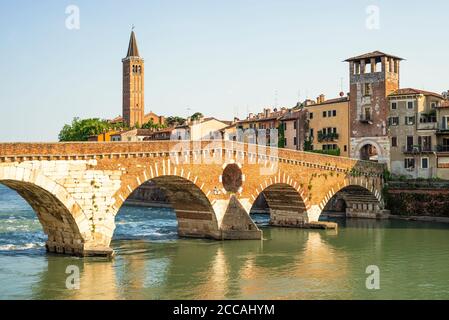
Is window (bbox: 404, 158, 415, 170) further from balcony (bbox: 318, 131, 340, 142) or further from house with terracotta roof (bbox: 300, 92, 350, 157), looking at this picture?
balcony (bbox: 318, 131, 340, 142)

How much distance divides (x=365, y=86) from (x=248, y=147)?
18165mm

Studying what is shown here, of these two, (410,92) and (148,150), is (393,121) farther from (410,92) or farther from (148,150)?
(148,150)

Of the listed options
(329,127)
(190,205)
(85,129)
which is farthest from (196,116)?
(190,205)

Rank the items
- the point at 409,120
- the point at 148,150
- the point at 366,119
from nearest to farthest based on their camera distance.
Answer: the point at 148,150 → the point at 409,120 → the point at 366,119

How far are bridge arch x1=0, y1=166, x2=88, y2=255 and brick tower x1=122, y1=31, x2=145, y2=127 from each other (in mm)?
81579

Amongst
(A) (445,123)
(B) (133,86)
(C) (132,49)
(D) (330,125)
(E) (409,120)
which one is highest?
(C) (132,49)

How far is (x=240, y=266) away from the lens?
29.2 meters

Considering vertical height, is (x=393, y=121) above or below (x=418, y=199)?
above

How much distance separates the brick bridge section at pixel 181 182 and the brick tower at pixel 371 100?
3.75 m

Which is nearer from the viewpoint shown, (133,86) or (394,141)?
(394,141)

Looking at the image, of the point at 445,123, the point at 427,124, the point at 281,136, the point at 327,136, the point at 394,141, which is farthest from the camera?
the point at 281,136

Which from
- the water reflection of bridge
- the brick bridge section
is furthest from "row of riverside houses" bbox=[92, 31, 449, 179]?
the water reflection of bridge

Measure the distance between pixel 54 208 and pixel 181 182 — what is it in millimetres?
7926

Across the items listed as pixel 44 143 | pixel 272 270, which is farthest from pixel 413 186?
pixel 44 143
